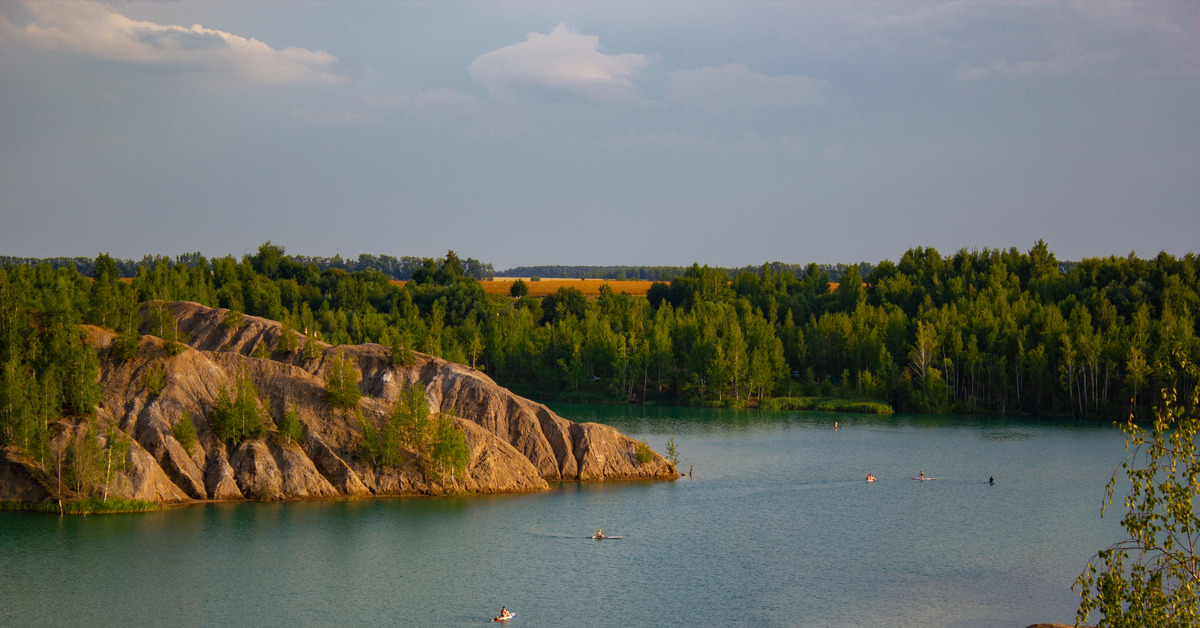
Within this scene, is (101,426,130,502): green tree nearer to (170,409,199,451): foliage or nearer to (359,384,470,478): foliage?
(170,409,199,451): foliage

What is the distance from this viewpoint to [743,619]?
46.9 m

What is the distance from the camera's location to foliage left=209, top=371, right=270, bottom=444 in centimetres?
6850

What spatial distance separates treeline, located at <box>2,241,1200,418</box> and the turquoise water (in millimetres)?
50416

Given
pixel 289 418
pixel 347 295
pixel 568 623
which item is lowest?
pixel 568 623

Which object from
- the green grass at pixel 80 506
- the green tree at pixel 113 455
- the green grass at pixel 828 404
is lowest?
the green grass at pixel 80 506

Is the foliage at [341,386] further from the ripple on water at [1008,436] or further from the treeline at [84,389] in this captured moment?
the ripple on water at [1008,436]

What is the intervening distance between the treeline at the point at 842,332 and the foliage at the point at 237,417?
46.6m

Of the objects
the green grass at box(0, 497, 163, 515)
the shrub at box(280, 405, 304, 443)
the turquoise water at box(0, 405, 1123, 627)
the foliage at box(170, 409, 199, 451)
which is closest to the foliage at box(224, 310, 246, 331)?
the shrub at box(280, 405, 304, 443)

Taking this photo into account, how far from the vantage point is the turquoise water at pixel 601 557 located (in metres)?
47.5

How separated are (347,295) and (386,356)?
98.6 metres

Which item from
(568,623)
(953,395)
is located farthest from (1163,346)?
(568,623)

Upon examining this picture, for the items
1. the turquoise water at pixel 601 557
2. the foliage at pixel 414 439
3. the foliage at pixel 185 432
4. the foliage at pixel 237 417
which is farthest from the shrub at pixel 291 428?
the foliage at pixel 185 432

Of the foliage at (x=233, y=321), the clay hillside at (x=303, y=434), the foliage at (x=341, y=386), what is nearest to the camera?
the clay hillside at (x=303, y=434)

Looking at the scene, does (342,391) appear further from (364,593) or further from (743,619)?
(743,619)
